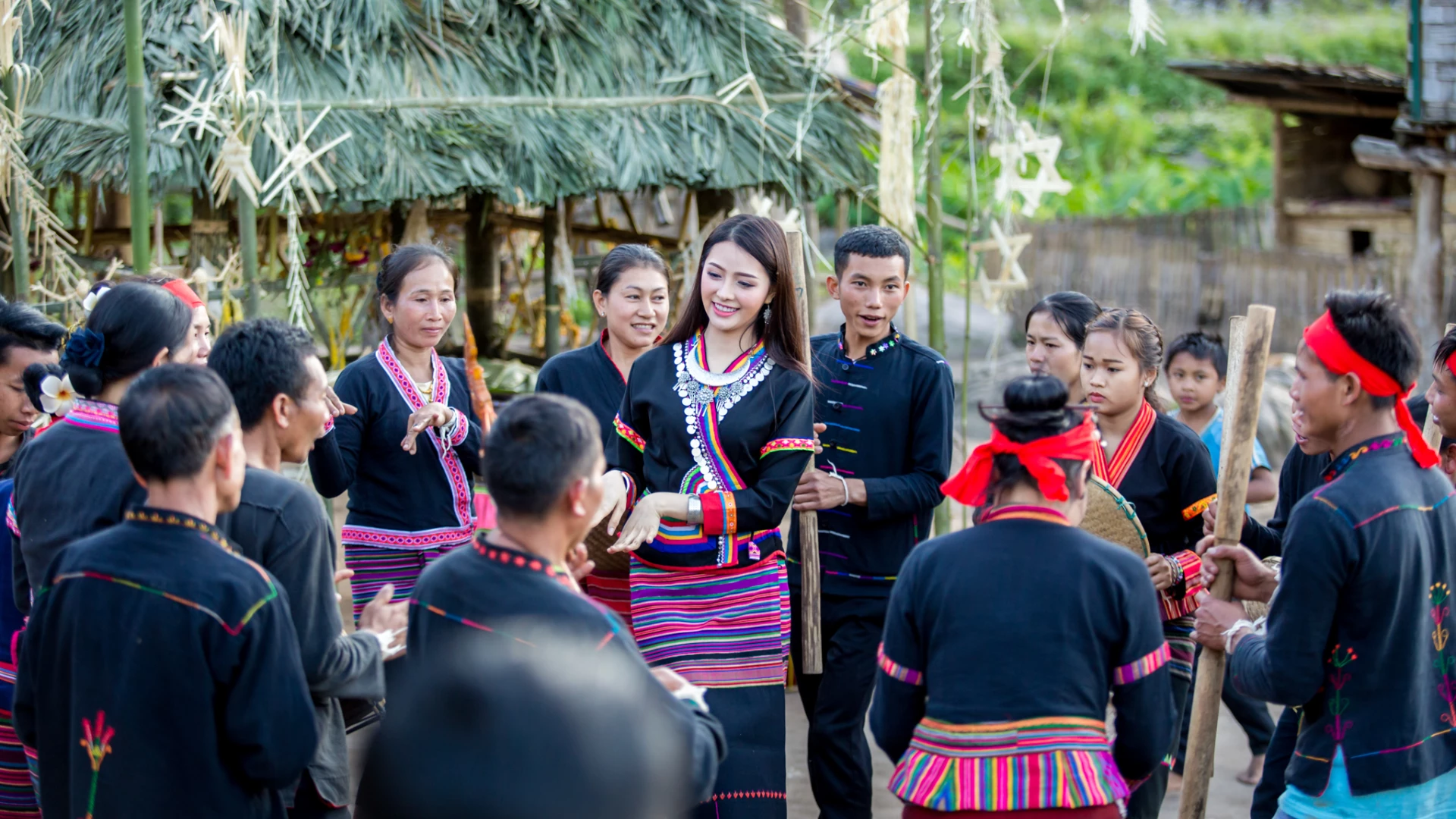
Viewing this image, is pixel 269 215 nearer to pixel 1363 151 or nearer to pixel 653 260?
pixel 653 260

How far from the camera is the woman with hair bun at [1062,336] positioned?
13.5 feet

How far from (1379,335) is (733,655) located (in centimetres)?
184

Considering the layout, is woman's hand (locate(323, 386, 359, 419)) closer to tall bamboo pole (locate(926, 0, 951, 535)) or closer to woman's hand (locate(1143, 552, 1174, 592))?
woman's hand (locate(1143, 552, 1174, 592))

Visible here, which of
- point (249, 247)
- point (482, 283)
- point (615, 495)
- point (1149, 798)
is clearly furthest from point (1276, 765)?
point (482, 283)

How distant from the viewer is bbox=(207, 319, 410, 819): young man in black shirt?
265 centimetres

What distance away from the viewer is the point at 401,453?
4.16 m

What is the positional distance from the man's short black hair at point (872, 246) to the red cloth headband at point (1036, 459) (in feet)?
4.86

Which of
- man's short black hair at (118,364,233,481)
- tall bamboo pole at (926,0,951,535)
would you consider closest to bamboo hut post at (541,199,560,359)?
tall bamboo pole at (926,0,951,535)

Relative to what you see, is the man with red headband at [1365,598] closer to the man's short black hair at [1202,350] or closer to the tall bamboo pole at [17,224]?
the man's short black hair at [1202,350]

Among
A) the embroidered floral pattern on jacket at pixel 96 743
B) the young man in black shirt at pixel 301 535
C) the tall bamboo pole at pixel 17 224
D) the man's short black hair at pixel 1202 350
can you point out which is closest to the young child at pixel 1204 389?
the man's short black hair at pixel 1202 350

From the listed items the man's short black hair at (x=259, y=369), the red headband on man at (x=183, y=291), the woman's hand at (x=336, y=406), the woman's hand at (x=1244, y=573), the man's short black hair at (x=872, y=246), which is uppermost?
the man's short black hair at (x=872, y=246)

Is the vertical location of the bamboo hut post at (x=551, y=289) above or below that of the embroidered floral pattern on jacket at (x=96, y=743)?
above

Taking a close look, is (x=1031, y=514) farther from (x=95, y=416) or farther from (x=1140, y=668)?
(x=95, y=416)

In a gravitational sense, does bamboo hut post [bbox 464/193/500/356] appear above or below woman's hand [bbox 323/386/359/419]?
above
